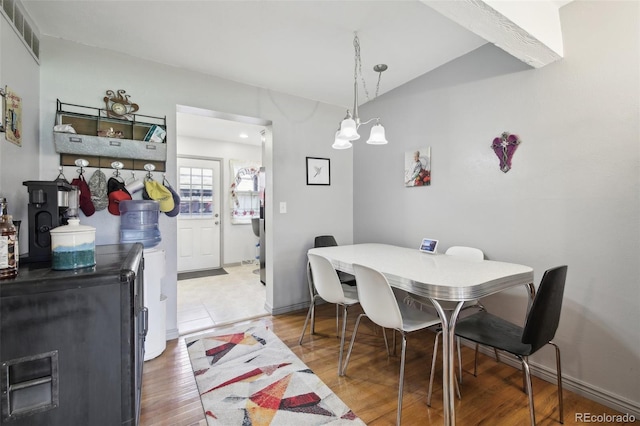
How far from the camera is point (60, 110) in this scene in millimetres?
2047

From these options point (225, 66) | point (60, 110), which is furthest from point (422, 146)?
point (60, 110)

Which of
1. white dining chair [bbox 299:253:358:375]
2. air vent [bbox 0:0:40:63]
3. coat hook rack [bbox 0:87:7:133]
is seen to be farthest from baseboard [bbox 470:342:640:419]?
air vent [bbox 0:0:40:63]

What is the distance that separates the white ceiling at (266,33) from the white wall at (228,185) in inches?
103

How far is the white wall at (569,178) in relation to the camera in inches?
61.7

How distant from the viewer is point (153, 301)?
215 cm

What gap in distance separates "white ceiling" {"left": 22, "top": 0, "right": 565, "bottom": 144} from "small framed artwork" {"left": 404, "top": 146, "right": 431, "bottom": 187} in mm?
770

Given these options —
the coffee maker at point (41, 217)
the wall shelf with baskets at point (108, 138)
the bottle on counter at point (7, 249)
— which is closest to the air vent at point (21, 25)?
the wall shelf with baskets at point (108, 138)

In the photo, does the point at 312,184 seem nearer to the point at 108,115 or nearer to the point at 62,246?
the point at 108,115

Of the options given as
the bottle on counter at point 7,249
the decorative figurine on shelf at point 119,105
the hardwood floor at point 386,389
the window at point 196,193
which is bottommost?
the hardwood floor at point 386,389

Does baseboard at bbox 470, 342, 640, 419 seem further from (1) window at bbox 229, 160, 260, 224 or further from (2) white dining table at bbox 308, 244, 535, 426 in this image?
(1) window at bbox 229, 160, 260, 224

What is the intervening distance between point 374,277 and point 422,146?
5.59 feet

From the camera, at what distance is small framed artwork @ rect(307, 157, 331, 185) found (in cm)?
328

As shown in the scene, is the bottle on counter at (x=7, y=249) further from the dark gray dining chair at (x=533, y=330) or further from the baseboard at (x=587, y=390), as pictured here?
the baseboard at (x=587, y=390)

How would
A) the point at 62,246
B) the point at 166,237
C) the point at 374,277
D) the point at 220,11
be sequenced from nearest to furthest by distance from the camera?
the point at 62,246 < the point at 374,277 < the point at 220,11 < the point at 166,237
